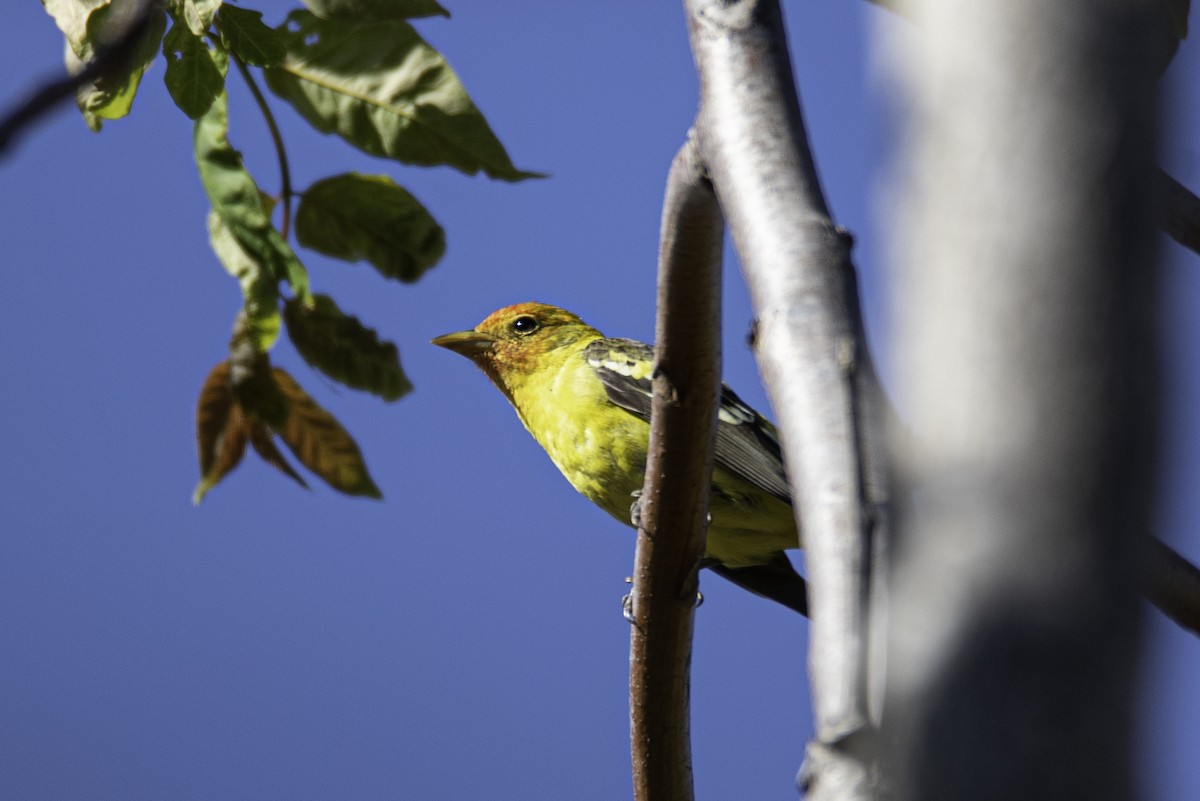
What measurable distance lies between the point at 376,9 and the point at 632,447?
2695mm

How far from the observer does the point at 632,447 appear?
5250mm

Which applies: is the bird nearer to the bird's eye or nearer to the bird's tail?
the bird's tail

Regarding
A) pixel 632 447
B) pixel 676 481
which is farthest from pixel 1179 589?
pixel 632 447

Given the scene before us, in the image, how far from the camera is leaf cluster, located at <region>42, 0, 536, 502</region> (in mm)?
2740

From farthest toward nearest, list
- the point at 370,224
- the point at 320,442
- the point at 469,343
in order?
the point at 469,343 → the point at 320,442 → the point at 370,224

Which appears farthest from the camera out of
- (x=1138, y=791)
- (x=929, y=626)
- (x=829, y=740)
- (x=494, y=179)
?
(x=494, y=179)

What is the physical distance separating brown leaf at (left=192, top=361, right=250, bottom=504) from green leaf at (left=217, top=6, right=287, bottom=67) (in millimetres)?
1229

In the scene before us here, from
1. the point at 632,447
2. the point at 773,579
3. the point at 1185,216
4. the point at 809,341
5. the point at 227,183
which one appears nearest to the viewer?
the point at 809,341

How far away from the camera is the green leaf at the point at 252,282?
3.41 m

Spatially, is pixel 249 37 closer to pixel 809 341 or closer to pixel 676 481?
pixel 676 481

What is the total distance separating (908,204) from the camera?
3.05 ft

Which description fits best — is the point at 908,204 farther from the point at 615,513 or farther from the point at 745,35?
the point at 615,513

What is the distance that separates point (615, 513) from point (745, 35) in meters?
3.71

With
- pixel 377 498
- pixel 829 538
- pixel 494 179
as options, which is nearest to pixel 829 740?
pixel 829 538
